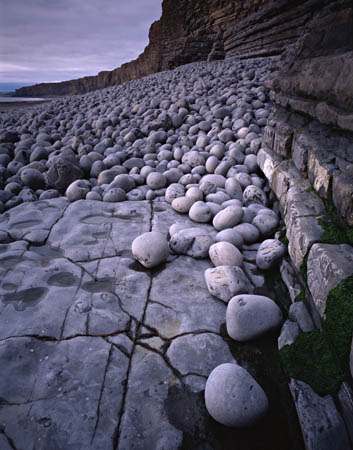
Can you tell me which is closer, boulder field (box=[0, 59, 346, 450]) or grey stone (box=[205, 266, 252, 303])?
boulder field (box=[0, 59, 346, 450])

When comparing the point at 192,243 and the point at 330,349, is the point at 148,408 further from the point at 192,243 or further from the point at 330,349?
the point at 192,243

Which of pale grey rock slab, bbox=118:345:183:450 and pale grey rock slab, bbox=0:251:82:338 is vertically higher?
pale grey rock slab, bbox=0:251:82:338

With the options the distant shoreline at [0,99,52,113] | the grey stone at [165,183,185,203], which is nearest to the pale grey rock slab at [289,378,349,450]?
the grey stone at [165,183,185,203]

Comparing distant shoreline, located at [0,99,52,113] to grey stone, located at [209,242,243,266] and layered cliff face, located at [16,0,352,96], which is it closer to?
layered cliff face, located at [16,0,352,96]

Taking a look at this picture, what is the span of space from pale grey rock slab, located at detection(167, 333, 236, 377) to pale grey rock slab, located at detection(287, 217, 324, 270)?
1.69 ft

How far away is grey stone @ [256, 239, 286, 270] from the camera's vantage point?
158cm

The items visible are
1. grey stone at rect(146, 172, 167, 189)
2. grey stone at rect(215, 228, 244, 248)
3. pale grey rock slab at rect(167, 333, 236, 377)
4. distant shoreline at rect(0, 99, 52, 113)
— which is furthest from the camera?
distant shoreline at rect(0, 99, 52, 113)

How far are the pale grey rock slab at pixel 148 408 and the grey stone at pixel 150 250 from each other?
1.92 ft

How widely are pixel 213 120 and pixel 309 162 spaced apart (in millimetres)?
2618

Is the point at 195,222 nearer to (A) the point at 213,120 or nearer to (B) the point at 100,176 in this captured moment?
(B) the point at 100,176

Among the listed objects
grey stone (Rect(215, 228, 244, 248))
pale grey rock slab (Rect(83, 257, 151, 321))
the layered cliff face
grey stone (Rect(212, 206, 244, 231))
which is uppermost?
the layered cliff face

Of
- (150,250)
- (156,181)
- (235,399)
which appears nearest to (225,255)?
(150,250)

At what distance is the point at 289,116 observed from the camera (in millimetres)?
2199

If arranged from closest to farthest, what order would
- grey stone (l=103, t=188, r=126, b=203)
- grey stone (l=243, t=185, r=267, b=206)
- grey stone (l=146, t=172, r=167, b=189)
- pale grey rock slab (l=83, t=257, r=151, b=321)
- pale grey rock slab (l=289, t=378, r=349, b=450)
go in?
pale grey rock slab (l=289, t=378, r=349, b=450), pale grey rock slab (l=83, t=257, r=151, b=321), grey stone (l=243, t=185, r=267, b=206), grey stone (l=103, t=188, r=126, b=203), grey stone (l=146, t=172, r=167, b=189)
